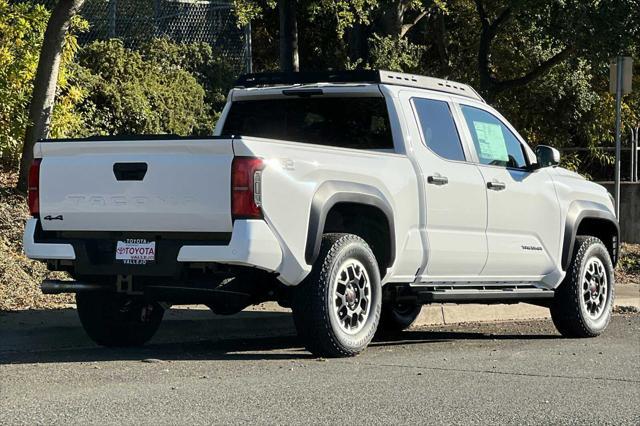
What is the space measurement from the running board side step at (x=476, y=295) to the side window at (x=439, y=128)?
3.59ft

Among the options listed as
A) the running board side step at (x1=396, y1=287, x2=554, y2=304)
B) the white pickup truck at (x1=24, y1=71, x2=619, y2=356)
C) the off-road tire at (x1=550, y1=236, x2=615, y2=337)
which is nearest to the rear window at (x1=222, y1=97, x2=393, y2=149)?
the white pickup truck at (x1=24, y1=71, x2=619, y2=356)

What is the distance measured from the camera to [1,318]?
9961 mm

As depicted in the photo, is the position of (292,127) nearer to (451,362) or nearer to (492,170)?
(492,170)

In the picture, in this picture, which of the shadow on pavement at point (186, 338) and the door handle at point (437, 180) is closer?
the shadow on pavement at point (186, 338)

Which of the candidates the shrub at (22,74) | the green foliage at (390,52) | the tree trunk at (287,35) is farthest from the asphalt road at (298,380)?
the green foliage at (390,52)

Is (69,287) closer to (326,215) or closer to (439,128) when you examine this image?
(326,215)

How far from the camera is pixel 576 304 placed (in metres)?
11.1

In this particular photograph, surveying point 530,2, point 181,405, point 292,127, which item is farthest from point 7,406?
point 530,2

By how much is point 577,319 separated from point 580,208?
1051mm

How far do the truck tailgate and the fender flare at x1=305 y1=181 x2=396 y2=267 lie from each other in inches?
26.9

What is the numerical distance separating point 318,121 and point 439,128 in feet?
3.26

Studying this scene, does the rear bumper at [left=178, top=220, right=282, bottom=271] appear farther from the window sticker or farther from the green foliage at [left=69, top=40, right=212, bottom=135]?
the green foliage at [left=69, top=40, right=212, bottom=135]

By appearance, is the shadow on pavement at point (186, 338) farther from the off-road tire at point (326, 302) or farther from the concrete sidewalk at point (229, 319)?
the off-road tire at point (326, 302)

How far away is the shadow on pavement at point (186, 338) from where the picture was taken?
354 inches
